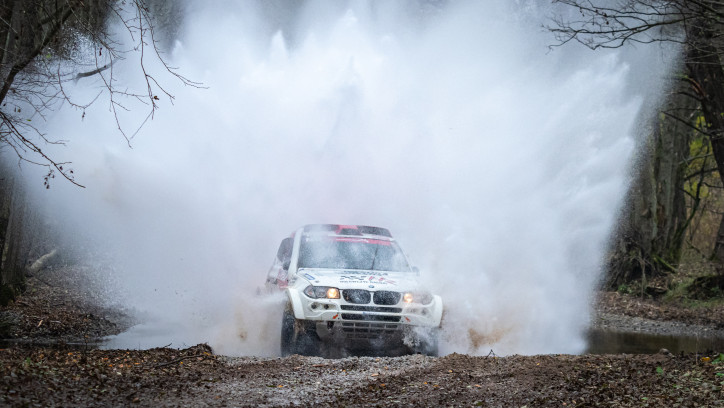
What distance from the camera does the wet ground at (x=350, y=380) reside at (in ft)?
22.1

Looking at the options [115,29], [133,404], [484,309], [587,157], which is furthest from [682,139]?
[133,404]

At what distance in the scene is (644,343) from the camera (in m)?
14.1

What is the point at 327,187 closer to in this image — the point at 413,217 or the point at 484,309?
the point at 413,217

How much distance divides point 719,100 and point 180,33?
13.5 m

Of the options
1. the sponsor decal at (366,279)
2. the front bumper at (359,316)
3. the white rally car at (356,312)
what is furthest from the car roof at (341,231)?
the front bumper at (359,316)

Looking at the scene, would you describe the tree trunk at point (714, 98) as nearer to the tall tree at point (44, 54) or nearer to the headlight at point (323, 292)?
the headlight at point (323, 292)

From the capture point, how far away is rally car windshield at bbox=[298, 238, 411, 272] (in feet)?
35.6

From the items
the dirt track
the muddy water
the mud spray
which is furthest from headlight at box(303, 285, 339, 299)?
the muddy water

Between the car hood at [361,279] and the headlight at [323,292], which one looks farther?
the car hood at [361,279]

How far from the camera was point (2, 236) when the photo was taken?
13.0 meters

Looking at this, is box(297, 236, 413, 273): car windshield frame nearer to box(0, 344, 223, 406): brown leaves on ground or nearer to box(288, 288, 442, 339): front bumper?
box(288, 288, 442, 339): front bumper

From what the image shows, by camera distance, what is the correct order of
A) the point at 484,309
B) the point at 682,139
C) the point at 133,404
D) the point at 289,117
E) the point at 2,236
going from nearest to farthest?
the point at 133,404 → the point at 484,309 → the point at 2,236 → the point at 289,117 → the point at 682,139

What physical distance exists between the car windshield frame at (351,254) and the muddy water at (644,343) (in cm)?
380

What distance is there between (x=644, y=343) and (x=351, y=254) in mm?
6636
